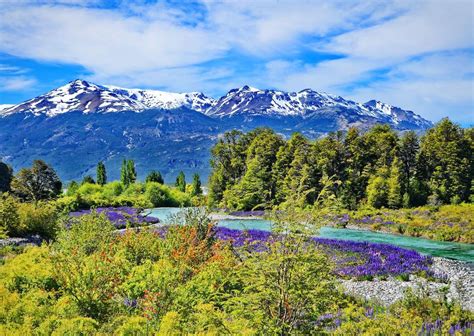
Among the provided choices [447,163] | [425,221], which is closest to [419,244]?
[425,221]

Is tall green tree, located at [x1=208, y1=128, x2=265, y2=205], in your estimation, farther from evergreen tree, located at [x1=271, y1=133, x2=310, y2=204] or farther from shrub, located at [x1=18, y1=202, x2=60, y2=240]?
shrub, located at [x1=18, y1=202, x2=60, y2=240]

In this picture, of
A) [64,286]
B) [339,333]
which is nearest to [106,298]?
[64,286]

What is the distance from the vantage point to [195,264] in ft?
44.3

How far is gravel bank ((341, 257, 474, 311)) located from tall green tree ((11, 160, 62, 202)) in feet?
154

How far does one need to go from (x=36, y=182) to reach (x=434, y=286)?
54.1m

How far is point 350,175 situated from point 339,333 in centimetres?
5273

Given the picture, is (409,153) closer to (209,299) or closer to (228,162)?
(228,162)

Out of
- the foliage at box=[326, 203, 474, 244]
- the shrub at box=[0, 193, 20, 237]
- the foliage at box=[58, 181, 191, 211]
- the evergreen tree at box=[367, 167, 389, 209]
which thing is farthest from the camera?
the foliage at box=[58, 181, 191, 211]

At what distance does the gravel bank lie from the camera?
15.8 m

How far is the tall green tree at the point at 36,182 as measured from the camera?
55781 millimetres

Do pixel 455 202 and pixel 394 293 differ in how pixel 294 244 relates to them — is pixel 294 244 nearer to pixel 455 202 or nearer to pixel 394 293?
pixel 394 293

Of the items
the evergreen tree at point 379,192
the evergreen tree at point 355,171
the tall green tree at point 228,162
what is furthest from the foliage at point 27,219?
the tall green tree at point 228,162

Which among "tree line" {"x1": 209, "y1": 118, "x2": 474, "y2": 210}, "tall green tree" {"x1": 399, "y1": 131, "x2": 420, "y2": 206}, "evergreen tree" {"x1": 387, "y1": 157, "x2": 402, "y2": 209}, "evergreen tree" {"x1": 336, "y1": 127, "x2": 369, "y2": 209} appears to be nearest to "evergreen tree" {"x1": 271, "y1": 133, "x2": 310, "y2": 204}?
"tree line" {"x1": 209, "y1": 118, "x2": 474, "y2": 210}

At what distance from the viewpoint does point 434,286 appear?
1845cm
